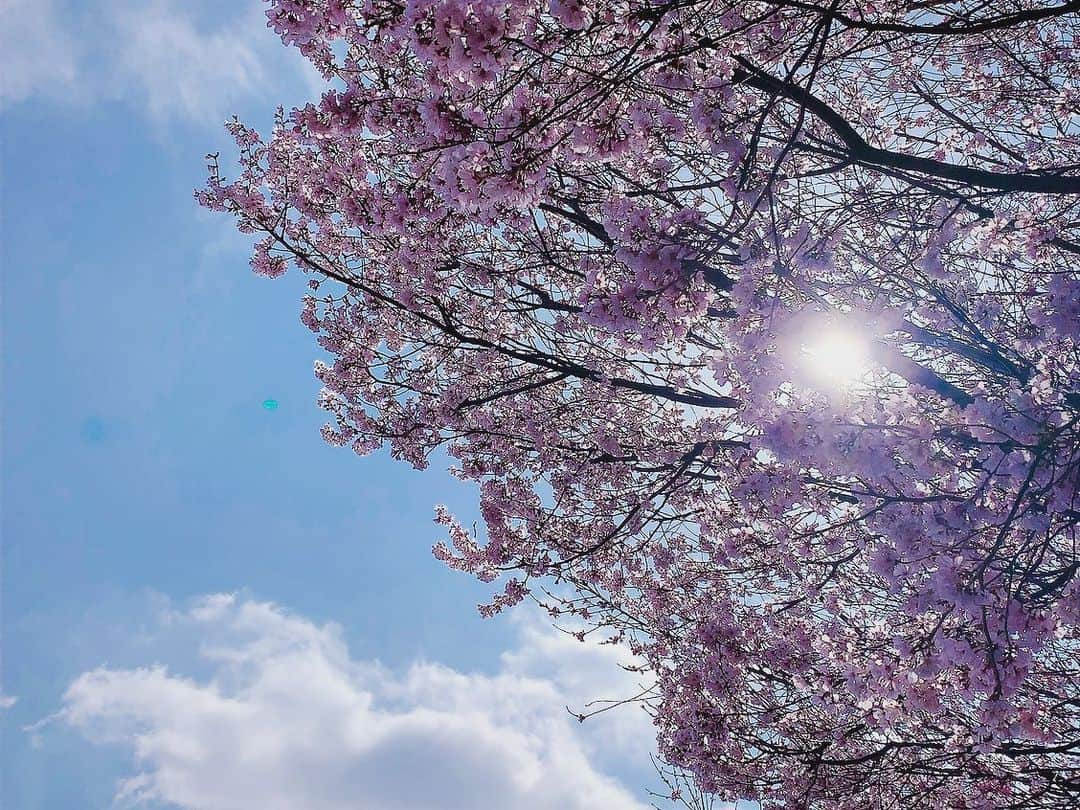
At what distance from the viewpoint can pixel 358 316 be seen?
7.36m

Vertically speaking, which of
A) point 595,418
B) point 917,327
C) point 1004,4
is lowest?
point 917,327

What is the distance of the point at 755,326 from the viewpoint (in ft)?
13.4

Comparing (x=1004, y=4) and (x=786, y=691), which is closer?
(x=1004, y=4)

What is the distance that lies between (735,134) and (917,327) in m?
2.07

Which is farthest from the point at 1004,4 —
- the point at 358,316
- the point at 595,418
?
the point at 358,316

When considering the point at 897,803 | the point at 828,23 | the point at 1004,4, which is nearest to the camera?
the point at 828,23

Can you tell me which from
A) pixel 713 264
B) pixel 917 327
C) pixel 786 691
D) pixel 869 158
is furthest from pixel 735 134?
pixel 786 691

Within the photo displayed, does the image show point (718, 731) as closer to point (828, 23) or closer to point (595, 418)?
point (595, 418)

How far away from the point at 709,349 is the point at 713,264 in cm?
142

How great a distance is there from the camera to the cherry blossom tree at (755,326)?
11.5ft

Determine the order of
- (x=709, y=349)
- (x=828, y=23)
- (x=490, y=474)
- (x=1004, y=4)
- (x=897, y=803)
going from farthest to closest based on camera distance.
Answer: (x=490, y=474)
(x=897, y=803)
(x=709, y=349)
(x=1004, y=4)
(x=828, y=23)

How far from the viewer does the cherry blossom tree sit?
3520 mm

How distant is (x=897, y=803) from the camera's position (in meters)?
6.65

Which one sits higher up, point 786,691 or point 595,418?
point 595,418
